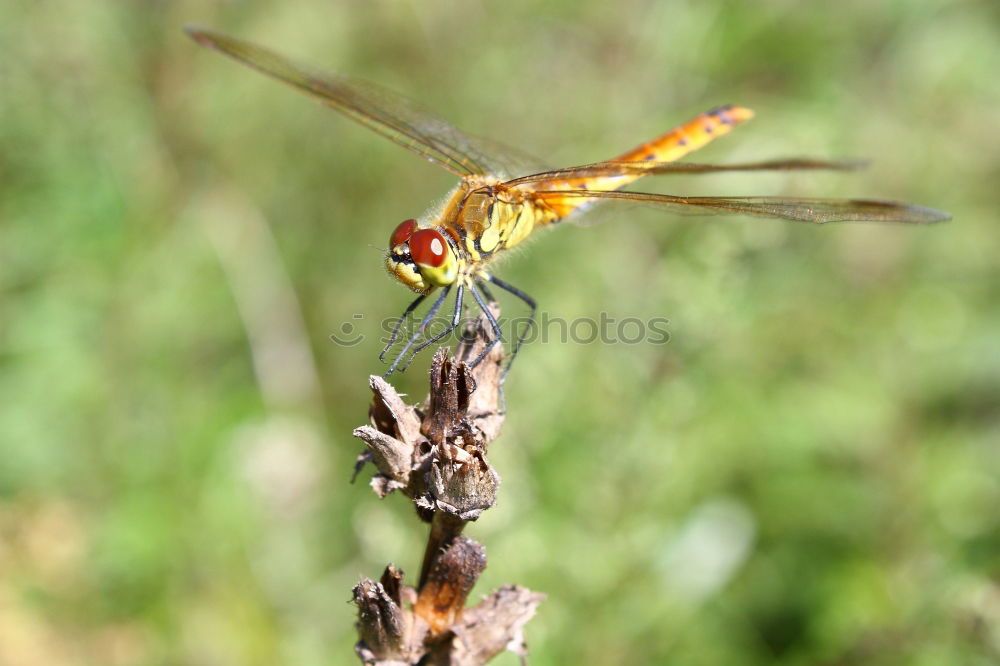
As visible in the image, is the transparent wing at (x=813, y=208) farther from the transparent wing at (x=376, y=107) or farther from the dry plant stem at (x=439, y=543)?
the dry plant stem at (x=439, y=543)

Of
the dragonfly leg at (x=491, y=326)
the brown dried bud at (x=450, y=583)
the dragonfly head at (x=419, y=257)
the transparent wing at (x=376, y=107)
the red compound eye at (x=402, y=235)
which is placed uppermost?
the transparent wing at (x=376, y=107)

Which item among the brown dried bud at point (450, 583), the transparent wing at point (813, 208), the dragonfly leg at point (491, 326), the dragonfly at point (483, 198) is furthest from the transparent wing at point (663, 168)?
the brown dried bud at point (450, 583)

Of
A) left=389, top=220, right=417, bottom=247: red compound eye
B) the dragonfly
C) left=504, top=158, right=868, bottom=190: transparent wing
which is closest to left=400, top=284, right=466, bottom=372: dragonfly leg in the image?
the dragonfly

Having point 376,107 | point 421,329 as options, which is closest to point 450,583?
point 421,329

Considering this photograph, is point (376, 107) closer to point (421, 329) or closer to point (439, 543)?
point (421, 329)

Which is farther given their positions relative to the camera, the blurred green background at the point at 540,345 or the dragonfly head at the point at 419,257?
the blurred green background at the point at 540,345

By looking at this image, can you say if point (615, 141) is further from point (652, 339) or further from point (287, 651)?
point (287, 651)

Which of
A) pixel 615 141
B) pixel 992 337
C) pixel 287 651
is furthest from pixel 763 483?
pixel 287 651
